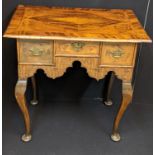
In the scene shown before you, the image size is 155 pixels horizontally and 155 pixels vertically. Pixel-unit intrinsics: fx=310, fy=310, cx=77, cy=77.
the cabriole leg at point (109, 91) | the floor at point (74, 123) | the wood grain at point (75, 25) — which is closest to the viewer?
the wood grain at point (75, 25)

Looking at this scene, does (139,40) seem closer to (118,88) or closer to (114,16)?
(114,16)

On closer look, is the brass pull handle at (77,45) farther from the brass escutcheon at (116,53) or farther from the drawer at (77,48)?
the brass escutcheon at (116,53)

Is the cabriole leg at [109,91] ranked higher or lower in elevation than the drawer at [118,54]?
lower

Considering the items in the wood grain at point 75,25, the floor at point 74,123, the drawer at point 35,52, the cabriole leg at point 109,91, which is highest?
the wood grain at point 75,25

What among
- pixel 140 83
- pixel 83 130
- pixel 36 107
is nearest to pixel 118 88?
pixel 140 83

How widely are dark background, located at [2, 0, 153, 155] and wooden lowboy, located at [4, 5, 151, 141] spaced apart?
0.73 ft

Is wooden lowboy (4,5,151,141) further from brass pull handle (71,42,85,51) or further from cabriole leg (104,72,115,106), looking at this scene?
cabriole leg (104,72,115,106)

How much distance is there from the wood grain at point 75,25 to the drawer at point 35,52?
5 cm

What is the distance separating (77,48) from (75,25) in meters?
0.14

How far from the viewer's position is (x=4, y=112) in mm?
2094

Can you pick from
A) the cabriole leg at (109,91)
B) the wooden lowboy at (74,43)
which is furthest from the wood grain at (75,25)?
the cabriole leg at (109,91)

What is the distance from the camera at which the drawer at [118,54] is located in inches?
61.0

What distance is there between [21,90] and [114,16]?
26.2 inches

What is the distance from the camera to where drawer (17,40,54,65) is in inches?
60.2
